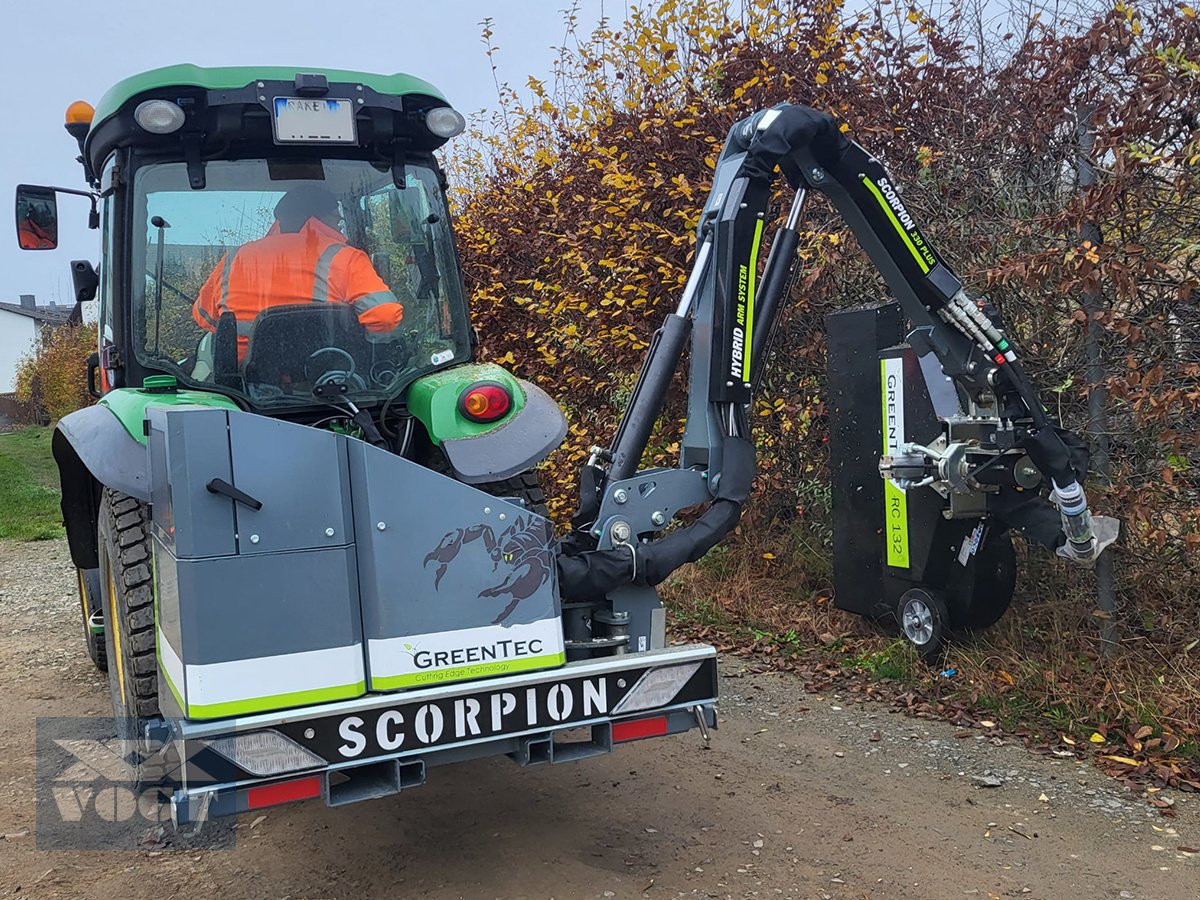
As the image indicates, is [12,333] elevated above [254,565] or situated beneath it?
elevated above

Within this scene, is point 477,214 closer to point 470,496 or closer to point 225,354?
point 225,354

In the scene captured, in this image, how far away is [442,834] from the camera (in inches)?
142

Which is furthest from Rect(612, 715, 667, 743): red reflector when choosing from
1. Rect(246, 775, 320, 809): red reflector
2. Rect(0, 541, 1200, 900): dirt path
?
Rect(246, 775, 320, 809): red reflector

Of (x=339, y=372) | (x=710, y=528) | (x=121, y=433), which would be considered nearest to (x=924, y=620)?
(x=710, y=528)

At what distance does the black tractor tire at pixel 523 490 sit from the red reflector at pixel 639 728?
3.17ft

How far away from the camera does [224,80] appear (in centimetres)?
→ 385

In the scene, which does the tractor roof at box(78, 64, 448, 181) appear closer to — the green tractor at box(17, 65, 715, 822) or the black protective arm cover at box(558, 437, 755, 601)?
the green tractor at box(17, 65, 715, 822)

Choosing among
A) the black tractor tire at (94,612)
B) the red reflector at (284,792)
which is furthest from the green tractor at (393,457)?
the black tractor tire at (94,612)

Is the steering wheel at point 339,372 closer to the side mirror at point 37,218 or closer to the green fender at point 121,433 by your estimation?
the green fender at point 121,433

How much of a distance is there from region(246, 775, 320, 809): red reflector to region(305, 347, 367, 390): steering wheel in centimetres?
162

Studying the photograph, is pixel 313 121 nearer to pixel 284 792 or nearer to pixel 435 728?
pixel 435 728

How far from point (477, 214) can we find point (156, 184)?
17.7 ft

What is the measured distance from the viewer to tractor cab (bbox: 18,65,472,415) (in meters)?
3.84

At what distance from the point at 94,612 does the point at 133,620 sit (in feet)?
7.86
